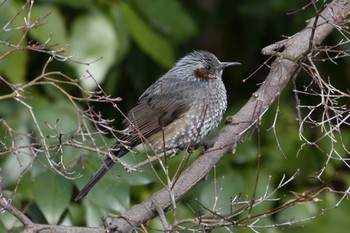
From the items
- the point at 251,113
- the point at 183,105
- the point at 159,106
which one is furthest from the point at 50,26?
the point at 251,113

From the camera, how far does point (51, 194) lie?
15.8ft

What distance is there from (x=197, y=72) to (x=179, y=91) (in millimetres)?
239

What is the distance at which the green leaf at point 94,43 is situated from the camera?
5961mm

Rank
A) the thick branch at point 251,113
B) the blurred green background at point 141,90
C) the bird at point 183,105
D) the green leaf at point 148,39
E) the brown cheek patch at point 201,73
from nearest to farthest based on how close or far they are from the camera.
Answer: the thick branch at point 251,113
the blurred green background at point 141,90
the bird at point 183,105
the brown cheek patch at point 201,73
the green leaf at point 148,39

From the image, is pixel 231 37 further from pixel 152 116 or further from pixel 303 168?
pixel 152 116

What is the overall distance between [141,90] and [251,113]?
9.28 feet

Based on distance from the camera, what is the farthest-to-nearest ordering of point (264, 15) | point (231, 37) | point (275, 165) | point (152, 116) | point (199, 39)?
1. point (199, 39)
2. point (231, 37)
3. point (264, 15)
4. point (275, 165)
5. point (152, 116)

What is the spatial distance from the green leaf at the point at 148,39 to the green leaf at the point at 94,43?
0.23m

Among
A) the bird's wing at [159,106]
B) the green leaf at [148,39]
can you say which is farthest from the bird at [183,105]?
the green leaf at [148,39]

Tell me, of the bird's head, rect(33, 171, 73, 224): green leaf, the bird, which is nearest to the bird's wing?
the bird

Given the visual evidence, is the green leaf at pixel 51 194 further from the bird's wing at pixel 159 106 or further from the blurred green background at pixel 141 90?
the bird's wing at pixel 159 106

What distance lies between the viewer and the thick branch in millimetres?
3984

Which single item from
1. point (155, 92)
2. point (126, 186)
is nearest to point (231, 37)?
point (155, 92)

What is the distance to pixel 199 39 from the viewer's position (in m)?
8.81
